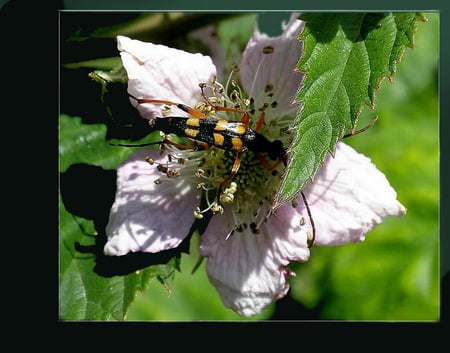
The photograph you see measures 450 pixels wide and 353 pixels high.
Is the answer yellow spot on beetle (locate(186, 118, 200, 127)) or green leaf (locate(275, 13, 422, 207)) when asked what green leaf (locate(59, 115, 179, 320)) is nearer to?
yellow spot on beetle (locate(186, 118, 200, 127))

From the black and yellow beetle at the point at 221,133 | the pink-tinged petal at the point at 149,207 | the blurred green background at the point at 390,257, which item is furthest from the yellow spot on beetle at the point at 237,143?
the blurred green background at the point at 390,257

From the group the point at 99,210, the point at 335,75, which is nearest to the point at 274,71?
the point at 335,75

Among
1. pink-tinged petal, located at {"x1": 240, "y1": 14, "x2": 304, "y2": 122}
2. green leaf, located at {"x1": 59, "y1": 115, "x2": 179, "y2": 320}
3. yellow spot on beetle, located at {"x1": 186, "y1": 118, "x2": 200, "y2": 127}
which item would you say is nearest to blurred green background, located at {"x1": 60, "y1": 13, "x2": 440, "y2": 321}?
green leaf, located at {"x1": 59, "y1": 115, "x2": 179, "y2": 320}

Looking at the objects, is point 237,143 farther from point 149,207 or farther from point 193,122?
point 149,207

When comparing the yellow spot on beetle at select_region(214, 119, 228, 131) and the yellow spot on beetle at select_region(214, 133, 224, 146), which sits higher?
the yellow spot on beetle at select_region(214, 119, 228, 131)
